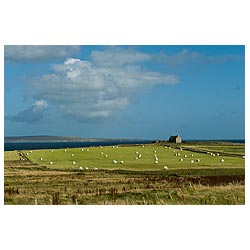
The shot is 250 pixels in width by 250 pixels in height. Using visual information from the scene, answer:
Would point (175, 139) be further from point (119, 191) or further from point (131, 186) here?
point (119, 191)

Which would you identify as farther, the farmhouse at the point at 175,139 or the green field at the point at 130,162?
the farmhouse at the point at 175,139

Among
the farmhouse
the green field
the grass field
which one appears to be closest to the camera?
the grass field

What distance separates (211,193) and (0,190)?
1145cm

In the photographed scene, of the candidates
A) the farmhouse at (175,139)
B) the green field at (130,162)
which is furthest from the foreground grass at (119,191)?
the farmhouse at (175,139)

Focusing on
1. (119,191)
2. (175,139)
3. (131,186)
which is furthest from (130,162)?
(175,139)

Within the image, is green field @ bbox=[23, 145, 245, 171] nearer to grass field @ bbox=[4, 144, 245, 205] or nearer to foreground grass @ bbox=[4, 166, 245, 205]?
grass field @ bbox=[4, 144, 245, 205]

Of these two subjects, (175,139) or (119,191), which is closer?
(119,191)

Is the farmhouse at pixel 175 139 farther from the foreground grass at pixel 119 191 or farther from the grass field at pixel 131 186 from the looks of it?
the foreground grass at pixel 119 191

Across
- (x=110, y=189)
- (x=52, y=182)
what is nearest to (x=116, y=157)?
(x=52, y=182)

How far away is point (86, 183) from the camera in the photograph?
28375mm

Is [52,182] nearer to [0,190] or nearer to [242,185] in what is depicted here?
[0,190]

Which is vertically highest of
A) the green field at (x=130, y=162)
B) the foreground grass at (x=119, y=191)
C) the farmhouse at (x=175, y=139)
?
the farmhouse at (x=175, y=139)

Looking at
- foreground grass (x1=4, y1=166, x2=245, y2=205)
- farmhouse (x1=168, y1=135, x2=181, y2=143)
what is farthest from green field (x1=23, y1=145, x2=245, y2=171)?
farmhouse (x1=168, y1=135, x2=181, y2=143)
